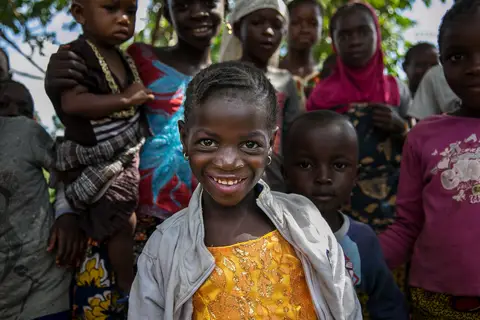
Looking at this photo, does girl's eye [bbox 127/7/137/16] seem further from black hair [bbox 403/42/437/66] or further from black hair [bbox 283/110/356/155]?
black hair [bbox 403/42/437/66]

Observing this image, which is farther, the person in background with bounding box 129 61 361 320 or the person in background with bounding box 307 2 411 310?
the person in background with bounding box 307 2 411 310

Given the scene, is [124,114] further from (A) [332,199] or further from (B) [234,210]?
(A) [332,199]

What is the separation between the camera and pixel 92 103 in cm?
219

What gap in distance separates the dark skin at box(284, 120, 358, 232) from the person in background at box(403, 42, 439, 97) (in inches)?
105

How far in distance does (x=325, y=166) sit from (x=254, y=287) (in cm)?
83

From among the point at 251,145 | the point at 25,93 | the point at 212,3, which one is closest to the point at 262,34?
the point at 212,3

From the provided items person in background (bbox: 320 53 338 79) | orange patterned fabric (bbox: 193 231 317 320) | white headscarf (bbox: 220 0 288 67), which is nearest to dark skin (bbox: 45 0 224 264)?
white headscarf (bbox: 220 0 288 67)

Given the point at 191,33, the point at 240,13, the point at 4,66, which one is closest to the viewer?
the point at 191,33

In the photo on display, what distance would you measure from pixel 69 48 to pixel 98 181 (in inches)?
22.9

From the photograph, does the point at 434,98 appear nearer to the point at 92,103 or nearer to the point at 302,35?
the point at 302,35

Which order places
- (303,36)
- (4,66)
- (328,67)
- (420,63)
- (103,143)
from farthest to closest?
(420,63)
(328,67)
(303,36)
(4,66)
(103,143)

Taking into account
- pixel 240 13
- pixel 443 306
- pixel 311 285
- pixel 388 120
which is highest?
pixel 240 13

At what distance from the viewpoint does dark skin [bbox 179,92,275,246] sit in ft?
5.49

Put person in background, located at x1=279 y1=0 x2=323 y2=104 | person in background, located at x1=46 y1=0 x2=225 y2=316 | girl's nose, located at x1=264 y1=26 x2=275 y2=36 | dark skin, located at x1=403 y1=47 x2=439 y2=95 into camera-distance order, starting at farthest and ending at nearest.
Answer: dark skin, located at x1=403 y1=47 x2=439 y2=95 → person in background, located at x1=279 y1=0 x2=323 y2=104 → girl's nose, located at x1=264 y1=26 x2=275 y2=36 → person in background, located at x1=46 y1=0 x2=225 y2=316
